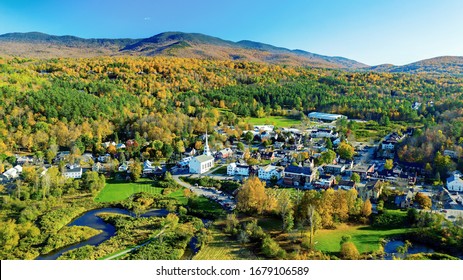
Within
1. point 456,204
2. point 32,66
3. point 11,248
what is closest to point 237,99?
point 32,66

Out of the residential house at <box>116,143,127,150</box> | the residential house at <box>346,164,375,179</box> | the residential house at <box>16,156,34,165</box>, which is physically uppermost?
the residential house at <box>116,143,127,150</box>

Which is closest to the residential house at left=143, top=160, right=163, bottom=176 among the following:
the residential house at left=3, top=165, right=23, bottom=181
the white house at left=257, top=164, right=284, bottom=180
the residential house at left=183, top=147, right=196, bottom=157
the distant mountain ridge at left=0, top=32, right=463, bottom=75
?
the residential house at left=183, top=147, right=196, bottom=157

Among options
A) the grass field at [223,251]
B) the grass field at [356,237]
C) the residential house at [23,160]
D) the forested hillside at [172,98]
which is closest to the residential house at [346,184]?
the grass field at [356,237]

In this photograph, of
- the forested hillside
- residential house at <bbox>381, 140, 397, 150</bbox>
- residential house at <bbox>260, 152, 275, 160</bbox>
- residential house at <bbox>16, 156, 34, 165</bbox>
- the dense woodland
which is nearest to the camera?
the dense woodland

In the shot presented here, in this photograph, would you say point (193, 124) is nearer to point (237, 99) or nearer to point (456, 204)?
point (237, 99)

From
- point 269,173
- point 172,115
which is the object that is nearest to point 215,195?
point 269,173

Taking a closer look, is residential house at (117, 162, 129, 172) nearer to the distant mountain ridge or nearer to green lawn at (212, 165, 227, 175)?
green lawn at (212, 165, 227, 175)

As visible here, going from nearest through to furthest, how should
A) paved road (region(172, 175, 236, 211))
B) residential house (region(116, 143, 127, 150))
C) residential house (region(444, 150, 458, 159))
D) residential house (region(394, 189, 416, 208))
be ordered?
residential house (region(394, 189, 416, 208)) < paved road (region(172, 175, 236, 211)) < residential house (region(444, 150, 458, 159)) < residential house (region(116, 143, 127, 150))

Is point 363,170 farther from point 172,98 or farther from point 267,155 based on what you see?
point 172,98
